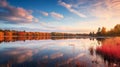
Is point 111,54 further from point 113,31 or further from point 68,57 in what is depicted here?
point 113,31

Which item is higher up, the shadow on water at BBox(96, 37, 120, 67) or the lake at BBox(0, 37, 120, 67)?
the shadow on water at BBox(96, 37, 120, 67)

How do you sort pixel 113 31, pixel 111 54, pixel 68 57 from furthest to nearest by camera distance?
1. pixel 113 31
2. pixel 68 57
3. pixel 111 54

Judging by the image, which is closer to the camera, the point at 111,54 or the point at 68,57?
the point at 111,54

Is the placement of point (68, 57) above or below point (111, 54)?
below

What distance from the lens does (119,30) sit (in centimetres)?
11412

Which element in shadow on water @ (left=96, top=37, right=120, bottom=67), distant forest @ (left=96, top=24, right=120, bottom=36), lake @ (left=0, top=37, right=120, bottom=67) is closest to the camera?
shadow on water @ (left=96, top=37, right=120, bottom=67)

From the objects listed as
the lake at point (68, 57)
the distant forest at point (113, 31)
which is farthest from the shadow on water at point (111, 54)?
the distant forest at point (113, 31)

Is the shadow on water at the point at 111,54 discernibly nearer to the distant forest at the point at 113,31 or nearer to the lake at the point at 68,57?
the lake at the point at 68,57

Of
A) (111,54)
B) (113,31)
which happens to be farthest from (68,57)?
(113,31)

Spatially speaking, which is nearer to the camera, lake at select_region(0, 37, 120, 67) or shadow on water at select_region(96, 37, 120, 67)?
shadow on water at select_region(96, 37, 120, 67)

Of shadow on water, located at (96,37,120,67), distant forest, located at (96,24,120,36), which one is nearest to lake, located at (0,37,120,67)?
shadow on water, located at (96,37,120,67)

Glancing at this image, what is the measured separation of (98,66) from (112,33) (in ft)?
381

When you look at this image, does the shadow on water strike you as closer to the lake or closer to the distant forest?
the lake

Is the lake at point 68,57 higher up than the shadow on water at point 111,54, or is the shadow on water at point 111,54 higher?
the shadow on water at point 111,54
